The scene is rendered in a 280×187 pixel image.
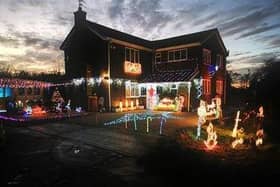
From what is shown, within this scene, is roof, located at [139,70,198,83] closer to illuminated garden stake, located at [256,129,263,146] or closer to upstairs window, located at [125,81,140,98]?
upstairs window, located at [125,81,140,98]

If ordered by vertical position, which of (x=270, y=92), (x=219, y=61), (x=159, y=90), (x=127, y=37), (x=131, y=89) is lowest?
(x=270, y=92)

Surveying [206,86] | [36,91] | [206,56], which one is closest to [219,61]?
[206,56]

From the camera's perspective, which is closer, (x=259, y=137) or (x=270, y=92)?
(x=259, y=137)

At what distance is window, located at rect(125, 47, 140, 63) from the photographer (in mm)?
20203

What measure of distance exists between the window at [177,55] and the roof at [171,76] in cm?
146

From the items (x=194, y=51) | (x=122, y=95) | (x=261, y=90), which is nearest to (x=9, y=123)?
(x=122, y=95)

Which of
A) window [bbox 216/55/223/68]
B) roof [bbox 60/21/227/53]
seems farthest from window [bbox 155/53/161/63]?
window [bbox 216/55/223/68]

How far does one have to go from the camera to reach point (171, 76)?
66.3 ft

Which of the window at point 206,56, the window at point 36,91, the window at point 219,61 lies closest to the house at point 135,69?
the window at point 206,56

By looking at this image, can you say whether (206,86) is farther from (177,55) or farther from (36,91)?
(36,91)

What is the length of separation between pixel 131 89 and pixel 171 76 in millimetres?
4116

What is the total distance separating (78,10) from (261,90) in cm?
1795

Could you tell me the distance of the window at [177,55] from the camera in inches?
823

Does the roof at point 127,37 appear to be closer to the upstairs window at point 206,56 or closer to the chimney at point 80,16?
the chimney at point 80,16
